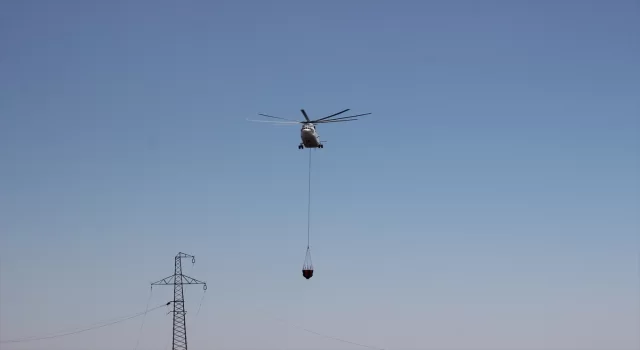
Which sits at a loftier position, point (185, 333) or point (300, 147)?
point (300, 147)

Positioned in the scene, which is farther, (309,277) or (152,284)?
(152,284)

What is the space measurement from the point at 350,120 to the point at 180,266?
52220mm

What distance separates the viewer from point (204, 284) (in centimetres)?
12381

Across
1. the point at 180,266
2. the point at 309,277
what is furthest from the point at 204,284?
the point at 309,277

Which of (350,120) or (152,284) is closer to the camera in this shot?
(350,120)

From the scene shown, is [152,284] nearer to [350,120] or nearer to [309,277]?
[309,277]

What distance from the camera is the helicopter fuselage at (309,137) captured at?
86125mm

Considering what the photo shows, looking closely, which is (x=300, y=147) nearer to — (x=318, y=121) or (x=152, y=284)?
(x=318, y=121)

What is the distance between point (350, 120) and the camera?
89.2m

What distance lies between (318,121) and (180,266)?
49.8m

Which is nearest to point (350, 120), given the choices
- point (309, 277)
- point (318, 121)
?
point (318, 121)

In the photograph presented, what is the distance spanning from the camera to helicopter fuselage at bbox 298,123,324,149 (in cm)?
8612

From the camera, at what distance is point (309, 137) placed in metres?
86.5

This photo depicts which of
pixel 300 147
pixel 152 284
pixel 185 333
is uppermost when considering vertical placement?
pixel 300 147
